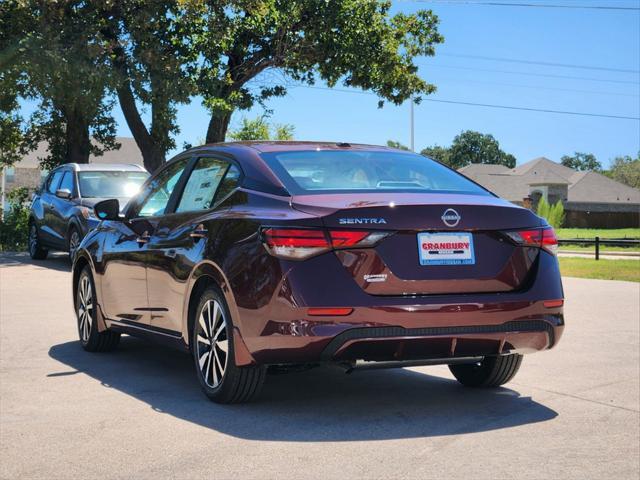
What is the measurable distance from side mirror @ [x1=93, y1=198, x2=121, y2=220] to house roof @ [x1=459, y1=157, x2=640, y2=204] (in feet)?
256

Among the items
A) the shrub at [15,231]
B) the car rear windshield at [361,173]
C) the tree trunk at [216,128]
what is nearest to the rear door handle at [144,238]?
the car rear windshield at [361,173]

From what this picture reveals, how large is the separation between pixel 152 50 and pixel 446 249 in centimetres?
2314

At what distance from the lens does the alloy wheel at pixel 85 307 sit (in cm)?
847

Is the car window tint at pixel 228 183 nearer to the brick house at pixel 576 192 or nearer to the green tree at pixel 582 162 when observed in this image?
the brick house at pixel 576 192

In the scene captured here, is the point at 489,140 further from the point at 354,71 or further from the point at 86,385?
the point at 86,385

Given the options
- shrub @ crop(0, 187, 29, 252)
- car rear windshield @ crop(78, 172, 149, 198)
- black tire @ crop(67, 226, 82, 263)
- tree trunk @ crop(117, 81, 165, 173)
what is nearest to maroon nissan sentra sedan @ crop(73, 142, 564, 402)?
black tire @ crop(67, 226, 82, 263)

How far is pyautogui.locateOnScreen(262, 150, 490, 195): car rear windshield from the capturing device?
6164 mm

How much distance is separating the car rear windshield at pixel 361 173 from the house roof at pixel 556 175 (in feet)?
258

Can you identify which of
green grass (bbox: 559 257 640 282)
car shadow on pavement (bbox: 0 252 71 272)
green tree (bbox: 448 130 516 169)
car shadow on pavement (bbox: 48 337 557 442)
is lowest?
green grass (bbox: 559 257 640 282)

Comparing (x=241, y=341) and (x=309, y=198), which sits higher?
(x=309, y=198)

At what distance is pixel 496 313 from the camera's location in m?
5.79

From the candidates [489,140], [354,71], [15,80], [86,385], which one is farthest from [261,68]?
[489,140]

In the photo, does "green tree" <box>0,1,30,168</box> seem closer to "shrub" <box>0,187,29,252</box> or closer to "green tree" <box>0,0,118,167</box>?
"green tree" <box>0,0,118,167</box>

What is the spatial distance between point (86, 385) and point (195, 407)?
3.97 ft
